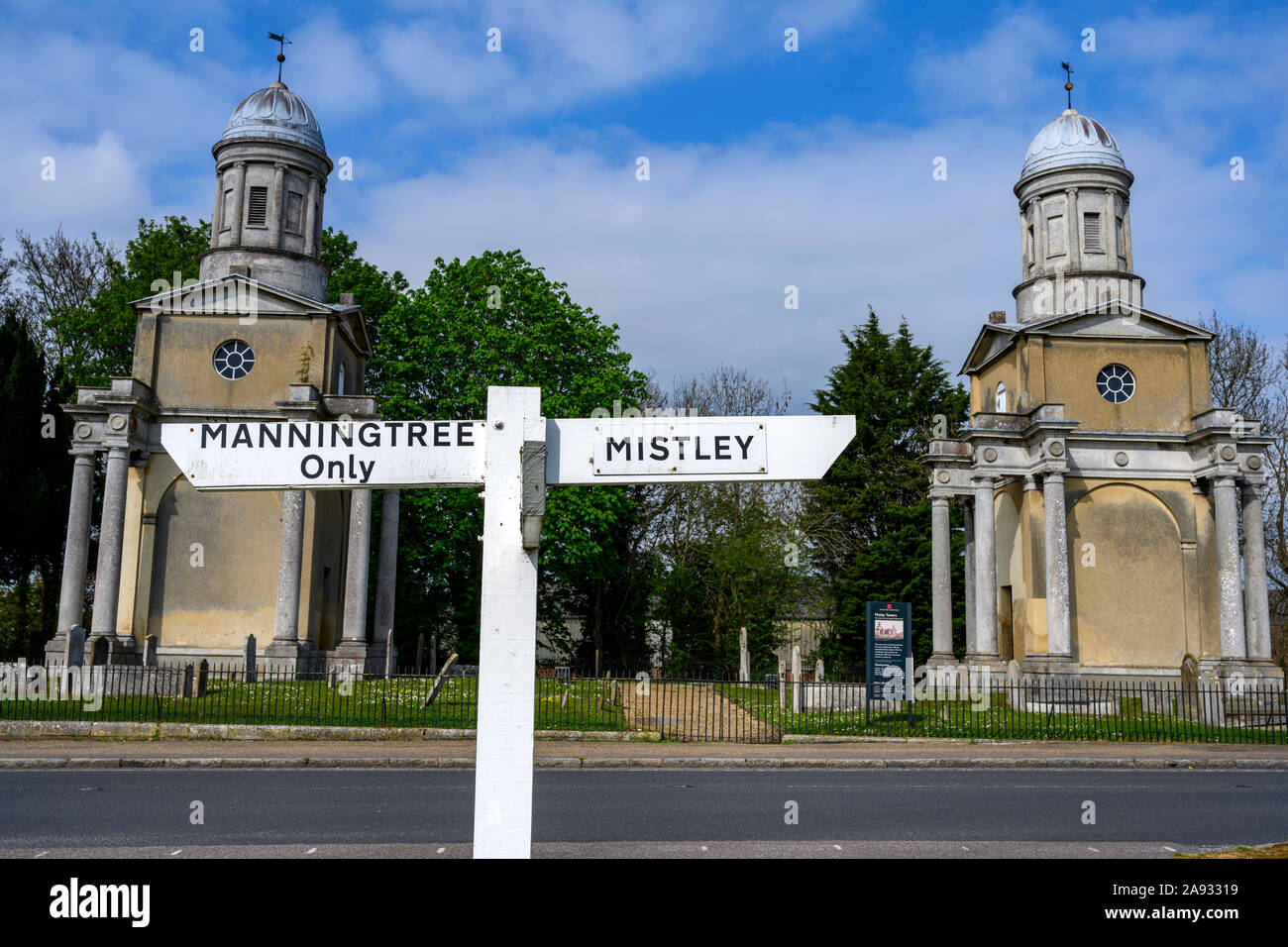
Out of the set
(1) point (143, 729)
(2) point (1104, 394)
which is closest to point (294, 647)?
(1) point (143, 729)

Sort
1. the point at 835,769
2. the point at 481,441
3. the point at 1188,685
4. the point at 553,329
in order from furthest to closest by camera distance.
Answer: the point at 553,329, the point at 1188,685, the point at 835,769, the point at 481,441

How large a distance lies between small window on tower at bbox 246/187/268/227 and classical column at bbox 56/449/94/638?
10.2 meters

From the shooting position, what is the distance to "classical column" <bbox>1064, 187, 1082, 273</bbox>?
37375 millimetres

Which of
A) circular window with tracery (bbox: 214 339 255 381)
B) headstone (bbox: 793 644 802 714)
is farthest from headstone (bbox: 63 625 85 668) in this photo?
headstone (bbox: 793 644 802 714)

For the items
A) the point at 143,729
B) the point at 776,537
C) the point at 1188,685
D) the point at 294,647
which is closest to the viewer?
the point at 143,729

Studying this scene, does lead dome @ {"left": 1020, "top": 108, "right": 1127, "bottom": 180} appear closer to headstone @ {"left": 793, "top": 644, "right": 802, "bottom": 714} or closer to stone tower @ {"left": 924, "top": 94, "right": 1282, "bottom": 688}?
stone tower @ {"left": 924, "top": 94, "right": 1282, "bottom": 688}

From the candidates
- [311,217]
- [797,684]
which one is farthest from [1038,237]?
[311,217]

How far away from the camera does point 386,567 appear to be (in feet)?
114

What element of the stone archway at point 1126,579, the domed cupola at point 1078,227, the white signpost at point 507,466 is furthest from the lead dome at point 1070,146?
the white signpost at point 507,466

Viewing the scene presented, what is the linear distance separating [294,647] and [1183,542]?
27.1m

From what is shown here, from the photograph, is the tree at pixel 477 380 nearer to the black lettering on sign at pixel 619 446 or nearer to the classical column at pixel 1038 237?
the classical column at pixel 1038 237

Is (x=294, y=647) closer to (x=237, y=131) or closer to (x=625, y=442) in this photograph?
(x=237, y=131)

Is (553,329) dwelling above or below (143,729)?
above
